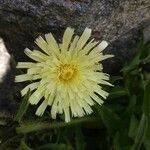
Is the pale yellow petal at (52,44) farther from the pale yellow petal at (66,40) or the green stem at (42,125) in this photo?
the green stem at (42,125)

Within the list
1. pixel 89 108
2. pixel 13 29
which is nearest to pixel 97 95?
pixel 89 108

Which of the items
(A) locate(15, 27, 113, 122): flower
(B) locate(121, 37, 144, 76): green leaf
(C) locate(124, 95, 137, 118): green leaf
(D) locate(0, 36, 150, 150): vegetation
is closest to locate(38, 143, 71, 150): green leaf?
(D) locate(0, 36, 150, 150): vegetation

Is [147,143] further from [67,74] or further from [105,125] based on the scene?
[67,74]

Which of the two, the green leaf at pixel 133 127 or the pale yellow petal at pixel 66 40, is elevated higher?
the pale yellow petal at pixel 66 40

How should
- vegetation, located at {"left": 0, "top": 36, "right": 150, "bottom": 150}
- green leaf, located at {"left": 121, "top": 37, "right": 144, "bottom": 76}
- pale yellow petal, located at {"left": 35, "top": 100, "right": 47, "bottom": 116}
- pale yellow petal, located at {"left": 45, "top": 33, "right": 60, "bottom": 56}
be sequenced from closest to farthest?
pale yellow petal, located at {"left": 45, "top": 33, "right": 60, "bottom": 56}
pale yellow petal, located at {"left": 35, "top": 100, "right": 47, "bottom": 116}
vegetation, located at {"left": 0, "top": 36, "right": 150, "bottom": 150}
green leaf, located at {"left": 121, "top": 37, "right": 144, "bottom": 76}

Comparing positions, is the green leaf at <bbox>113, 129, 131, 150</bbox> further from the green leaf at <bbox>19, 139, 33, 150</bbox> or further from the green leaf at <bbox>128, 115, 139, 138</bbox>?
the green leaf at <bbox>19, 139, 33, 150</bbox>

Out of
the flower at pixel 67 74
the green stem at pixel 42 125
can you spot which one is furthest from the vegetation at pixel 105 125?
→ the flower at pixel 67 74
